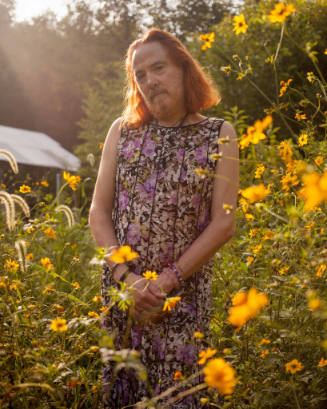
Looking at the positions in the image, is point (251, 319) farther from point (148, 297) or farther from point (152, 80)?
point (152, 80)

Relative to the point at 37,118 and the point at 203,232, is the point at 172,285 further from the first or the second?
the point at 37,118

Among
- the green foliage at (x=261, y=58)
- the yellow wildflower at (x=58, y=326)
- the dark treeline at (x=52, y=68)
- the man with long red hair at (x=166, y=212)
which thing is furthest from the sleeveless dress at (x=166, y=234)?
the dark treeline at (x=52, y=68)

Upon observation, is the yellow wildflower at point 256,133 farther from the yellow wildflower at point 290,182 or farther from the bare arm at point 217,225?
the bare arm at point 217,225

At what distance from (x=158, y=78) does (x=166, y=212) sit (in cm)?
55

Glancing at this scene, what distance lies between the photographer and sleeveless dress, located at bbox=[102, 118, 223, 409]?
1.71 meters

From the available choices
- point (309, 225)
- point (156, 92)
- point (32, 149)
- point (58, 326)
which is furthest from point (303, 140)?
point (32, 149)

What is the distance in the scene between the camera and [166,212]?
1773mm

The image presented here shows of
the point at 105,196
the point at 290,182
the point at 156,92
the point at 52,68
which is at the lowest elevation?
the point at 290,182

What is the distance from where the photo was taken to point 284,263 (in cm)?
160

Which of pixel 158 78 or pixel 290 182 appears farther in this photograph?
pixel 158 78

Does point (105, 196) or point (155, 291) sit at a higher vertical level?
point (105, 196)

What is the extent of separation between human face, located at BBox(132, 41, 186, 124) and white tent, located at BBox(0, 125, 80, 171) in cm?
823

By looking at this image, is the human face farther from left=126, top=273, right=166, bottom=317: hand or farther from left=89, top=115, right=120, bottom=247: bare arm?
left=126, top=273, right=166, bottom=317: hand

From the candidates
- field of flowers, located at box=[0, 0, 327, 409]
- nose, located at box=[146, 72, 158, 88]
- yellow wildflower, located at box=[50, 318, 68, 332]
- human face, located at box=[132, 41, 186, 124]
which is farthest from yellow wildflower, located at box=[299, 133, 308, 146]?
yellow wildflower, located at box=[50, 318, 68, 332]
